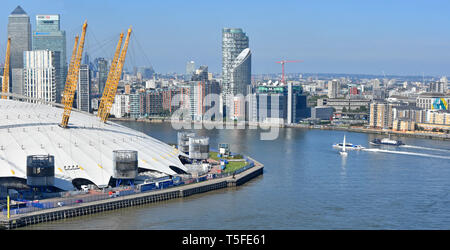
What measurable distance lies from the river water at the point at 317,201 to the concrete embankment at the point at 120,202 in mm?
167

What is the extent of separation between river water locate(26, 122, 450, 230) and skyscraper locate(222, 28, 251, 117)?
85.5ft

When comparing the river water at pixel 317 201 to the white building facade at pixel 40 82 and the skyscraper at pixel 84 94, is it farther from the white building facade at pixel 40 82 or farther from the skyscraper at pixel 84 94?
the skyscraper at pixel 84 94

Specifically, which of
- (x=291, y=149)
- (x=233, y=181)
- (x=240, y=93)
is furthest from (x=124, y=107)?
(x=233, y=181)

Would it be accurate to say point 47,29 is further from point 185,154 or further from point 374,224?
point 374,224

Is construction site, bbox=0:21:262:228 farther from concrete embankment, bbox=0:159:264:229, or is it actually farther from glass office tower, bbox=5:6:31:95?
glass office tower, bbox=5:6:31:95

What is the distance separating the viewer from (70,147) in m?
15.0

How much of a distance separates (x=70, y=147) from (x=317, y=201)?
563 cm

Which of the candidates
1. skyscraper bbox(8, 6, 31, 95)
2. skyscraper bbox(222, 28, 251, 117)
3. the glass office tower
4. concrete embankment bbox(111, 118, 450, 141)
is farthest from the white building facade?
skyscraper bbox(8, 6, 31, 95)

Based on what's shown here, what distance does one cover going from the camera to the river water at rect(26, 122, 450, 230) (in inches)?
485

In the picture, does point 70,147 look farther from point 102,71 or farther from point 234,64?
point 102,71

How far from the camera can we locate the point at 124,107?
4700 cm

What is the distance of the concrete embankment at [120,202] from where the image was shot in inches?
470

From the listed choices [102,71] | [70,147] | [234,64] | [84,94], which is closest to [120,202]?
[70,147]

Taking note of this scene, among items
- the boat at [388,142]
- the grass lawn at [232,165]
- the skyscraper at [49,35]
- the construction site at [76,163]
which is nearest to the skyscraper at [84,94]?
the skyscraper at [49,35]
